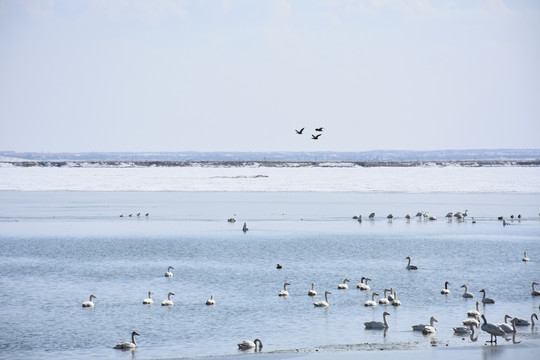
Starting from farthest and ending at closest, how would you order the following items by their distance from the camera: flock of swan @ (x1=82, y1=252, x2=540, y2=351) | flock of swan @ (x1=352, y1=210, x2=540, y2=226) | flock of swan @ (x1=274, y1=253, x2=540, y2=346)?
1. flock of swan @ (x1=352, y1=210, x2=540, y2=226)
2. flock of swan @ (x1=274, y1=253, x2=540, y2=346)
3. flock of swan @ (x1=82, y1=252, x2=540, y2=351)

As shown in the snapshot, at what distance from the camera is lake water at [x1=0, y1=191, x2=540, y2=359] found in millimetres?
21094

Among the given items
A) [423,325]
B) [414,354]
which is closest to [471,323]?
[423,325]

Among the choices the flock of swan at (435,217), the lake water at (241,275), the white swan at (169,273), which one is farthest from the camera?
the flock of swan at (435,217)

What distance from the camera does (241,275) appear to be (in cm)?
3106

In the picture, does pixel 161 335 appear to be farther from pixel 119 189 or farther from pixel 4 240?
pixel 119 189

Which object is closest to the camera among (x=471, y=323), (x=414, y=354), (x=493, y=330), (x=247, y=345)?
(x=414, y=354)

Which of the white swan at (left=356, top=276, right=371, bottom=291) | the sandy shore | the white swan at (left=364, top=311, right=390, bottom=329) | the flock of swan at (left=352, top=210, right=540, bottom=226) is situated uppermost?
the flock of swan at (left=352, top=210, right=540, bottom=226)

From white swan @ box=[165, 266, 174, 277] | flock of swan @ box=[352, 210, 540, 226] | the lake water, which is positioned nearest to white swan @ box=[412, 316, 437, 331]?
the lake water

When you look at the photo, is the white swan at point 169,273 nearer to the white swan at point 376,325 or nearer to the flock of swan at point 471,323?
the flock of swan at point 471,323

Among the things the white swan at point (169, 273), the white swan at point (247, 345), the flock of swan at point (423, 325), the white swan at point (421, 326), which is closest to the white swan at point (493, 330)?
the flock of swan at point (423, 325)

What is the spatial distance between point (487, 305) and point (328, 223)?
24633 mm

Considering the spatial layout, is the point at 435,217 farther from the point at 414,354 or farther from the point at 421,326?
the point at 414,354

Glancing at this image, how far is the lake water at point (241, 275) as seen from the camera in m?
21.1

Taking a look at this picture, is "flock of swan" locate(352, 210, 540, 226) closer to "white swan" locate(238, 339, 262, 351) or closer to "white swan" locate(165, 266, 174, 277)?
"white swan" locate(165, 266, 174, 277)
